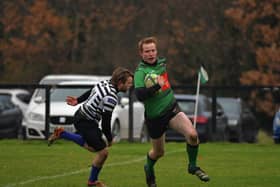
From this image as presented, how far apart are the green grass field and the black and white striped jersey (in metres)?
1.02

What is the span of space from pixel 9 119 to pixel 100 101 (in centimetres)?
1563

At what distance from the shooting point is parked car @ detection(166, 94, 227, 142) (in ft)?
87.0

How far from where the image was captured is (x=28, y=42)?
159 ft

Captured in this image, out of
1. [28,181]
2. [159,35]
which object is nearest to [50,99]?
[28,181]

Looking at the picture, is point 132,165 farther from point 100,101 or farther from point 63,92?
point 63,92

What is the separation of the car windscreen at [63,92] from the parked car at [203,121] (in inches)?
107

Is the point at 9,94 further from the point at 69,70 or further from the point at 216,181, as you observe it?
the point at 216,181

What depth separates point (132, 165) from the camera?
17.6 m

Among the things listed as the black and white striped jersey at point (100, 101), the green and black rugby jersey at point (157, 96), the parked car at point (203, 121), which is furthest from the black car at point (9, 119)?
the green and black rugby jersey at point (157, 96)

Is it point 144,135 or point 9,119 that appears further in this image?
point 9,119

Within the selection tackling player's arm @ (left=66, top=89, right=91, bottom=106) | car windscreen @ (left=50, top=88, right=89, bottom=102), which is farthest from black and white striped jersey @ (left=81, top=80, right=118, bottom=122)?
car windscreen @ (left=50, top=88, right=89, bottom=102)

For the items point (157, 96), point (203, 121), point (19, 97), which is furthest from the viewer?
point (19, 97)

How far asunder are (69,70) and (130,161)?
29138mm

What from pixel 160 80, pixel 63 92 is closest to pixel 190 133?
pixel 160 80
